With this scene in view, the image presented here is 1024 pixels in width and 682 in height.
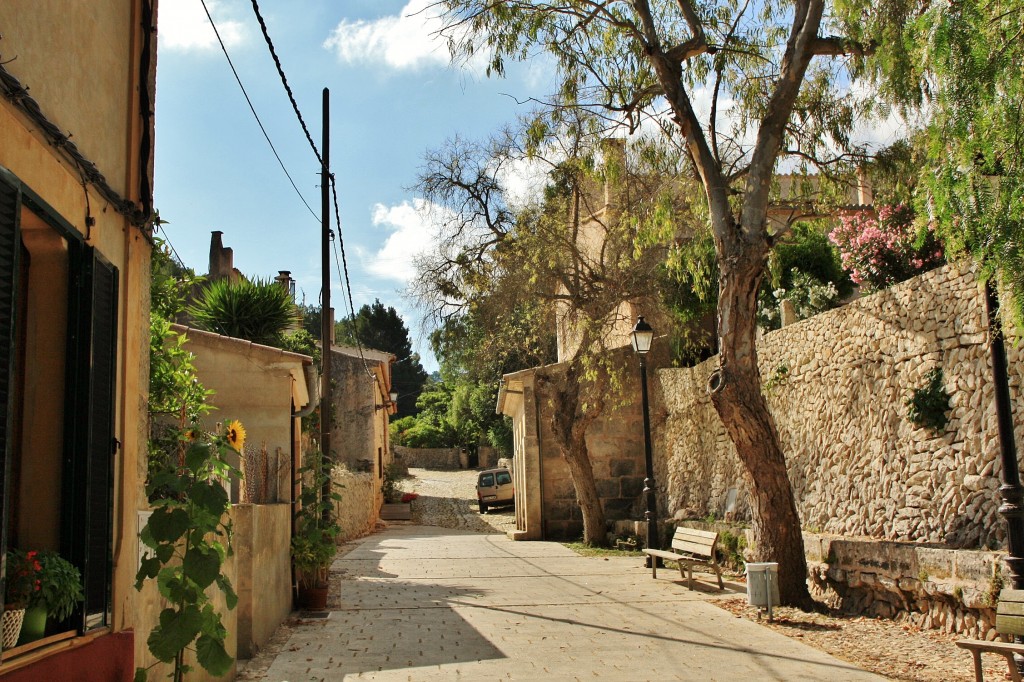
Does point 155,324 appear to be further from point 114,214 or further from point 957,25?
point 957,25

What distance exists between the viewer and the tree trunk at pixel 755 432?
10016 mm

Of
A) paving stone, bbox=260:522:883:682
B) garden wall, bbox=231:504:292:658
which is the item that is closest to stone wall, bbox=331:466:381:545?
paving stone, bbox=260:522:883:682

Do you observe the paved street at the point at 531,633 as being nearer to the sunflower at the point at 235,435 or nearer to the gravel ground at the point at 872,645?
the gravel ground at the point at 872,645

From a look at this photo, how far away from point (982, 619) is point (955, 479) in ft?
6.58

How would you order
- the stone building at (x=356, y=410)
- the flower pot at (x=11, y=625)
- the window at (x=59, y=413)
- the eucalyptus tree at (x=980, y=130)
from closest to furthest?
1. the flower pot at (x=11, y=625)
2. the window at (x=59, y=413)
3. the eucalyptus tree at (x=980, y=130)
4. the stone building at (x=356, y=410)

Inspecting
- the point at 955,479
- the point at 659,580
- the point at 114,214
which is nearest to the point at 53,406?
the point at 114,214

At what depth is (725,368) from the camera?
404 inches

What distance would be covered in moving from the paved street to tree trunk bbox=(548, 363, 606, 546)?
3768 mm

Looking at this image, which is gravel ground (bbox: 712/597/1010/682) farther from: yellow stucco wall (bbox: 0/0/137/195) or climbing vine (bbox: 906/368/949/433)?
yellow stucco wall (bbox: 0/0/137/195)

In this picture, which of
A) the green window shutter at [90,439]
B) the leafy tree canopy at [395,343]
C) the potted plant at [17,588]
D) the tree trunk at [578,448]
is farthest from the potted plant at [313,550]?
the leafy tree canopy at [395,343]

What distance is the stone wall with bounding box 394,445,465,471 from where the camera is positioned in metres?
48.5

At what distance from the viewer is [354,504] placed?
21.6 meters

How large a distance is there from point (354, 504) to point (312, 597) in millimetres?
11537

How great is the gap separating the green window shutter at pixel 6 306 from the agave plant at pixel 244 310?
37.6ft
